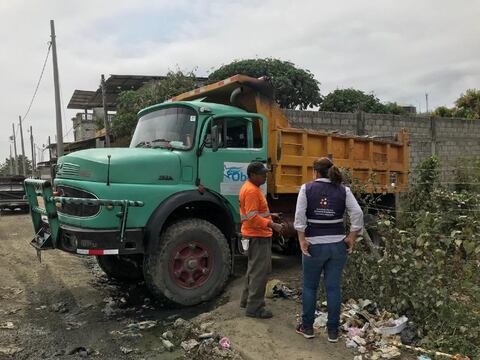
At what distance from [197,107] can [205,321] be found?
268cm

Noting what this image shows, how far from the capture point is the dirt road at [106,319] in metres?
4.59

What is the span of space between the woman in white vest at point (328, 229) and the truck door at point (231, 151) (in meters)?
2.01

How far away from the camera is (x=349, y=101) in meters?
24.6

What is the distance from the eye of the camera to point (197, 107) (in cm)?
631

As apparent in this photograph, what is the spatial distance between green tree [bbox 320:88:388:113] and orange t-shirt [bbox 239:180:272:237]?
20.0 m

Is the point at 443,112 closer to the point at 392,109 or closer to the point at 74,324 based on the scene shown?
the point at 392,109

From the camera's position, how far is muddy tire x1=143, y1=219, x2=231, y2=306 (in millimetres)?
5723

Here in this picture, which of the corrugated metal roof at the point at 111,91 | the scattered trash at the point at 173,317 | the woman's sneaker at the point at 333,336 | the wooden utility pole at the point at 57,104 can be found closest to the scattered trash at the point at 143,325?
the scattered trash at the point at 173,317

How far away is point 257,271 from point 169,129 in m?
2.33

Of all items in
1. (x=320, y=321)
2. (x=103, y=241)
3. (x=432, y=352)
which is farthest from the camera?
(x=103, y=241)

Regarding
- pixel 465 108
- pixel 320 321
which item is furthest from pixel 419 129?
pixel 465 108

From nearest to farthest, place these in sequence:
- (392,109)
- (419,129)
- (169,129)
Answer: (169,129) → (419,129) → (392,109)

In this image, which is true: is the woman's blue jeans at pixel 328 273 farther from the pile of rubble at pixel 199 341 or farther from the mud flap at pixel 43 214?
the mud flap at pixel 43 214

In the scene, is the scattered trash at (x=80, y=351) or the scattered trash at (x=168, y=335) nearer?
the scattered trash at (x=80, y=351)
